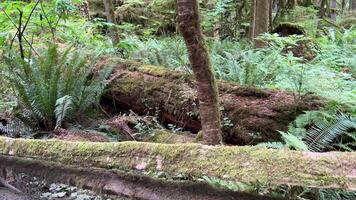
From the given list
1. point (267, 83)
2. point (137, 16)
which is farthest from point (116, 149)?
point (137, 16)

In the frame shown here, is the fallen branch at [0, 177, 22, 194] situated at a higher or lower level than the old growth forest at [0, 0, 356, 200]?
lower

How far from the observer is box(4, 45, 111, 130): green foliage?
15.0ft

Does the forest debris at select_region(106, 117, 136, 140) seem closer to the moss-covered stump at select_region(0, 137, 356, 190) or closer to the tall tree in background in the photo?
the moss-covered stump at select_region(0, 137, 356, 190)

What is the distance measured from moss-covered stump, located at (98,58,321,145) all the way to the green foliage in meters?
0.37

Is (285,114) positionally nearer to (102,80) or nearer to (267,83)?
→ (267,83)

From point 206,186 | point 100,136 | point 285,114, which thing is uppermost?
point 206,186

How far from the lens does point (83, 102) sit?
4934 millimetres

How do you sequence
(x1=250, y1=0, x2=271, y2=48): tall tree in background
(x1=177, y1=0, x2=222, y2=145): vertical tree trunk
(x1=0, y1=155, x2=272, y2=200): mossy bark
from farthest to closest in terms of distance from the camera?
(x1=250, y1=0, x2=271, y2=48): tall tree in background
(x1=177, y1=0, x2=222, y2=145): vertical tree trunk
(x1=0, y1=155, x2=272, y2=200): mossy bark

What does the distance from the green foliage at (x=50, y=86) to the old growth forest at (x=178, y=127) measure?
0.05 feet

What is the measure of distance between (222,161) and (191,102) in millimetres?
2441

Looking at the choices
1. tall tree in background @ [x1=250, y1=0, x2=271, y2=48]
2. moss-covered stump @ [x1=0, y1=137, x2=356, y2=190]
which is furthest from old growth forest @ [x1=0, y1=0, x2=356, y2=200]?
tall tree in background @ [x1=250, y1=0, x2=271, y2=48]

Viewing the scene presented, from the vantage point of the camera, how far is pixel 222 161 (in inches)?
78.0

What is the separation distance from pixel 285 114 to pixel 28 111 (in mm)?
3195

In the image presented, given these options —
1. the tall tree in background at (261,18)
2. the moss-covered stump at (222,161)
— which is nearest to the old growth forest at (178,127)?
the moss-covered stump at (222,161)
